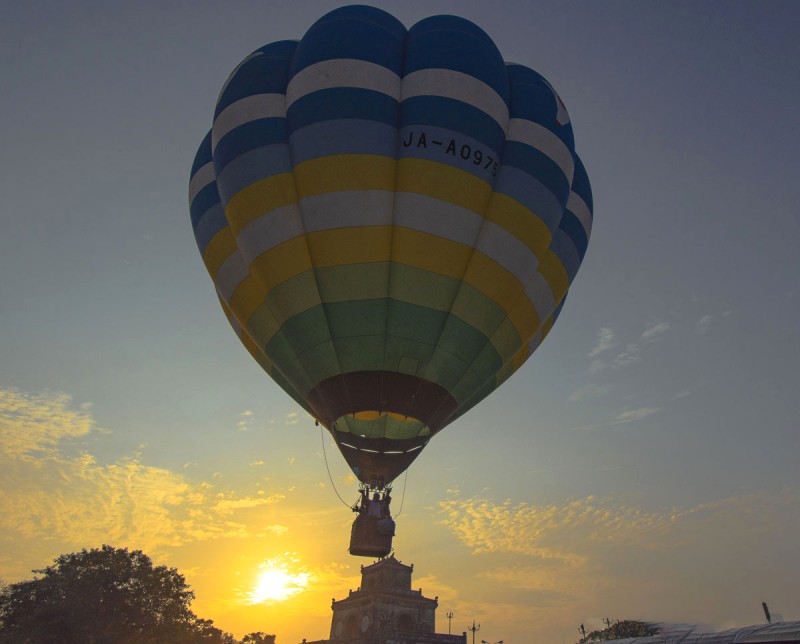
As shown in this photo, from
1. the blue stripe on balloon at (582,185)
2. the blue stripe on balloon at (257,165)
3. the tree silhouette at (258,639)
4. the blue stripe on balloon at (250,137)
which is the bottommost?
the tree silhouette at (258,639)

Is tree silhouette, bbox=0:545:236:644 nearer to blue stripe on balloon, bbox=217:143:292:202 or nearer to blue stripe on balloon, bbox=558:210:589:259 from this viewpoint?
blue stripe on balloon, bbox=217:143:292:202

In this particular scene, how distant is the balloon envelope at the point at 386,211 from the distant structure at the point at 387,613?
34.9 meters

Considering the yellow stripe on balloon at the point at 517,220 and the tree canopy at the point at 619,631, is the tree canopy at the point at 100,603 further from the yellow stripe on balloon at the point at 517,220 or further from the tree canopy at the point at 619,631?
the tree canopy at the point at 619,631

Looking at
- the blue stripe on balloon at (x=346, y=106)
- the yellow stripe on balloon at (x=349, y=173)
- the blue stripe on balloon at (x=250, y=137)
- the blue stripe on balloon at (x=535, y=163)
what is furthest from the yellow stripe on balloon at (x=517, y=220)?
the blue stripe on balloon at (x=250, y=137)

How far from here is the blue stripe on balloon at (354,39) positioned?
38.0 feet

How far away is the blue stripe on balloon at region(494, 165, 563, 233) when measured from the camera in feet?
38.5

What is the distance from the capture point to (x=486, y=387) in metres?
13.8

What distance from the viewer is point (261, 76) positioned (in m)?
12.4

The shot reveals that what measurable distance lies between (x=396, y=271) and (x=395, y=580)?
4111 centimetres

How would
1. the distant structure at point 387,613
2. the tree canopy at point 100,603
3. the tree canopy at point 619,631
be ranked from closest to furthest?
the tree canopy at point 100,603, the distant structure at point 387,613, the tree canopy at point 619,631

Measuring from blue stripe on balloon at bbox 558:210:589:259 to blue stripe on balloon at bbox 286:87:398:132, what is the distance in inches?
214

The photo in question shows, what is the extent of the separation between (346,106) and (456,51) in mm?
2983

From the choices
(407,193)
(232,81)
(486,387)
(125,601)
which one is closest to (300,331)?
(407,193)

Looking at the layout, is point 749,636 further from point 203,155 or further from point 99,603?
point 99,603
